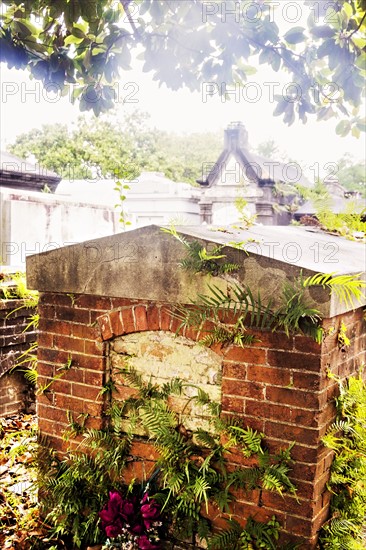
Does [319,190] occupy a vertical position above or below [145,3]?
below

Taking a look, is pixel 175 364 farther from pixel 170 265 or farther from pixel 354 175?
pixel 354 175

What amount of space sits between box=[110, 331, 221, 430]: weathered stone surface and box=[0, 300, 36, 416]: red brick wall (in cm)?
230

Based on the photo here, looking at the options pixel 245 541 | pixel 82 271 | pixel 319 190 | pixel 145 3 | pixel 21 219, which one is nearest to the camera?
pixel 245 541

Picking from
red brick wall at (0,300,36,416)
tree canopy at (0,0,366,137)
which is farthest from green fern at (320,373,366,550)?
red brick wall at (0,300,36,416)

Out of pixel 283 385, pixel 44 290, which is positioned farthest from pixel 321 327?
pixel 44 290

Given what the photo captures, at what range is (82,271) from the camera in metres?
3.44

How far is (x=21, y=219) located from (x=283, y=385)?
7.29 metres

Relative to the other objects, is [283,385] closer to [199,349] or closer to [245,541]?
[199,349]

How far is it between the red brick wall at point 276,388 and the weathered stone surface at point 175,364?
0.33 feet

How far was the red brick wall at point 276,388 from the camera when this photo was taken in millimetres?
2707

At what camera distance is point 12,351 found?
18.1 feet

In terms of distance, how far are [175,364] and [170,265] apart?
2.29 feet

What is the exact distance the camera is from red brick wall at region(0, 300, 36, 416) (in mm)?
5383

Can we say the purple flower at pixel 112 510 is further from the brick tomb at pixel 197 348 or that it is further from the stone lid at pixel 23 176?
the stone lid at pixel 23 176
